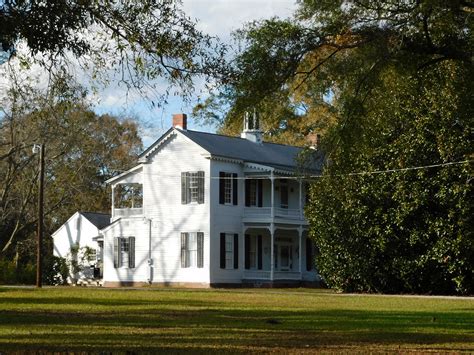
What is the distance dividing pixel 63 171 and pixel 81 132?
2.90 metres

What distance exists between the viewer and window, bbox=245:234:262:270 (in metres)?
50.7

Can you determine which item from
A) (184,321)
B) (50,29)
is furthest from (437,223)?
(50,29)

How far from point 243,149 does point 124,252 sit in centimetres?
873

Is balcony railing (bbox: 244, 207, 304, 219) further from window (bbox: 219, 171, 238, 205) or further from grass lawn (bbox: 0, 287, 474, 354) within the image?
grass lawn (bbox: 0, 287, 474, 354)

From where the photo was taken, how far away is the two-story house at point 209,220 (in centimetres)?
4888

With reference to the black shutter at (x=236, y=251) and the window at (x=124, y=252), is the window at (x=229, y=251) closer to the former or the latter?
the black shutter at (x=236, y=251)

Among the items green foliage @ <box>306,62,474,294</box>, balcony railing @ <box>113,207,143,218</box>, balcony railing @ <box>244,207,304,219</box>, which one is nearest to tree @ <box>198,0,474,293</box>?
green foliage @ <box>306,62,474,294</box>

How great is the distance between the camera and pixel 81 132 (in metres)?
60.3

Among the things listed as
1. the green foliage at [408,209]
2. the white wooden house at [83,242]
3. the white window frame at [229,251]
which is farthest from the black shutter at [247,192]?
the white wooden house at [83,242]

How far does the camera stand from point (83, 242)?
5922cm

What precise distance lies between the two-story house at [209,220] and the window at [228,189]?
5cm

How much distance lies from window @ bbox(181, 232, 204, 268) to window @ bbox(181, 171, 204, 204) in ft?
6.02

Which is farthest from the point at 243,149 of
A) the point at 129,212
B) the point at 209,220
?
the point at 129,212

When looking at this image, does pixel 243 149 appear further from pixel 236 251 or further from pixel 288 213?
pixel 236 251
